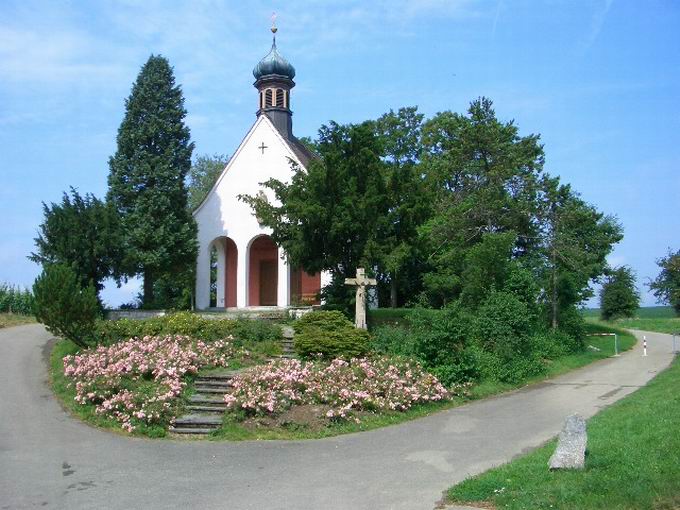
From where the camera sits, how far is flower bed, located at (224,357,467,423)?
42.3ft

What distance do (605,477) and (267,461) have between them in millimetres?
4955

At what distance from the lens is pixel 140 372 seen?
15000 mm

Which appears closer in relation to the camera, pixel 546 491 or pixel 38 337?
pixel 546 491

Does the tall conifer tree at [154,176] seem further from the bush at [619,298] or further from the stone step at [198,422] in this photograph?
the bush at [619,298]

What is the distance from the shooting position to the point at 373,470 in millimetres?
9344

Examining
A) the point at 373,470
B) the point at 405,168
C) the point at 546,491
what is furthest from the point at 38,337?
the point at 546,491

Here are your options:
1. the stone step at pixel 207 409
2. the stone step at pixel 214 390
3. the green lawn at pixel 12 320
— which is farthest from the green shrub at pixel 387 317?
the green lawn at pixel 12 320

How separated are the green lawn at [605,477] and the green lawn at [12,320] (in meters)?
23.0

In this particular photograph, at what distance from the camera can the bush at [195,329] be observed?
18.1 m

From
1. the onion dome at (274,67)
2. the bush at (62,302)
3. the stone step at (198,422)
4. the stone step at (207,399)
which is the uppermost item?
the onion dome at (274,67)

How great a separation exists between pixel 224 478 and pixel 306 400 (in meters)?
4.28

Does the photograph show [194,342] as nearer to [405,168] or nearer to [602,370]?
[405,168]

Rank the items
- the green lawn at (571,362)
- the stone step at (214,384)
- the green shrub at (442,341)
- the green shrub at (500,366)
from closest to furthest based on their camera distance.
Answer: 1. the stone step at (214,384)
2. the green lawn at (571,362)
3. the green shrub at (442,341)
4. the green shrub at (500,366)

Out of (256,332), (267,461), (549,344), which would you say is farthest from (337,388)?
(549,344)
